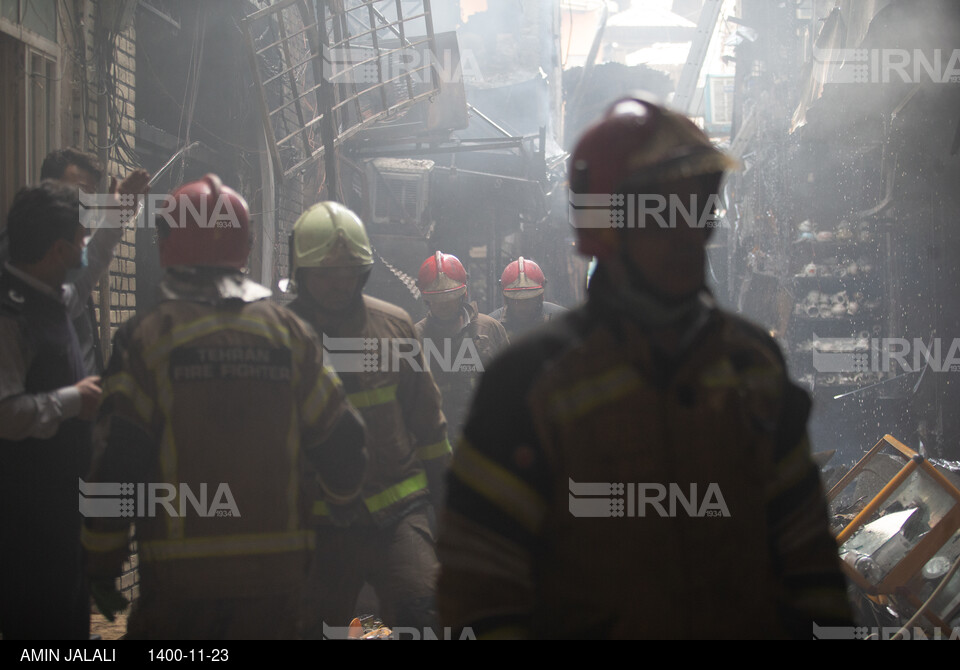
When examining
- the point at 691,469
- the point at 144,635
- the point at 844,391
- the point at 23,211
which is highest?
the point at 23,211

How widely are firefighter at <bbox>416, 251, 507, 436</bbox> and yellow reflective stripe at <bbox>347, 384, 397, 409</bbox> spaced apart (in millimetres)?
2411

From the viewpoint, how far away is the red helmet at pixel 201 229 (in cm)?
271

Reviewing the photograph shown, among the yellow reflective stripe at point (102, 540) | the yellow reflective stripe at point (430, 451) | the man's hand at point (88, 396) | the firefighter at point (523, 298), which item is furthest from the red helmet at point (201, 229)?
the firefighter at point (523, 298)

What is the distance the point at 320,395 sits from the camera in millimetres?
2797

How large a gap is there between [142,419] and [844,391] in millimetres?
11604

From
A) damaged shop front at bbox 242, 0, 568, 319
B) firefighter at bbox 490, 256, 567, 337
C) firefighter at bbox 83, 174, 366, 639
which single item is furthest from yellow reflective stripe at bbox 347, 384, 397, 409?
damaged shop front at bbox 242, 0, 568, 319

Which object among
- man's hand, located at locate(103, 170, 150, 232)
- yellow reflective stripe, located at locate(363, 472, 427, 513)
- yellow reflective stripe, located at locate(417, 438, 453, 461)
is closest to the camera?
yellow reflective stripe, located at locate(363, 472, 427, 513)

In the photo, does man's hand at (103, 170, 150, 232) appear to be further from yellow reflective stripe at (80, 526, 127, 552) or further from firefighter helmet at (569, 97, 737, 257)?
firefighter helmet at (569, 97, 737, 257)

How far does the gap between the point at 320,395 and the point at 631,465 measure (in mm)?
1477

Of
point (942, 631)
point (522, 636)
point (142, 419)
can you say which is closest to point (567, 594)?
point (522, 636)

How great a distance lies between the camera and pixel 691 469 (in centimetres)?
159

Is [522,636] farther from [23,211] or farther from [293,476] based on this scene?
[23,211]

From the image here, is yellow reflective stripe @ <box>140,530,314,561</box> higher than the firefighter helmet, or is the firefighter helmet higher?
the firefighter helmet

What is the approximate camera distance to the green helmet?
368cm
